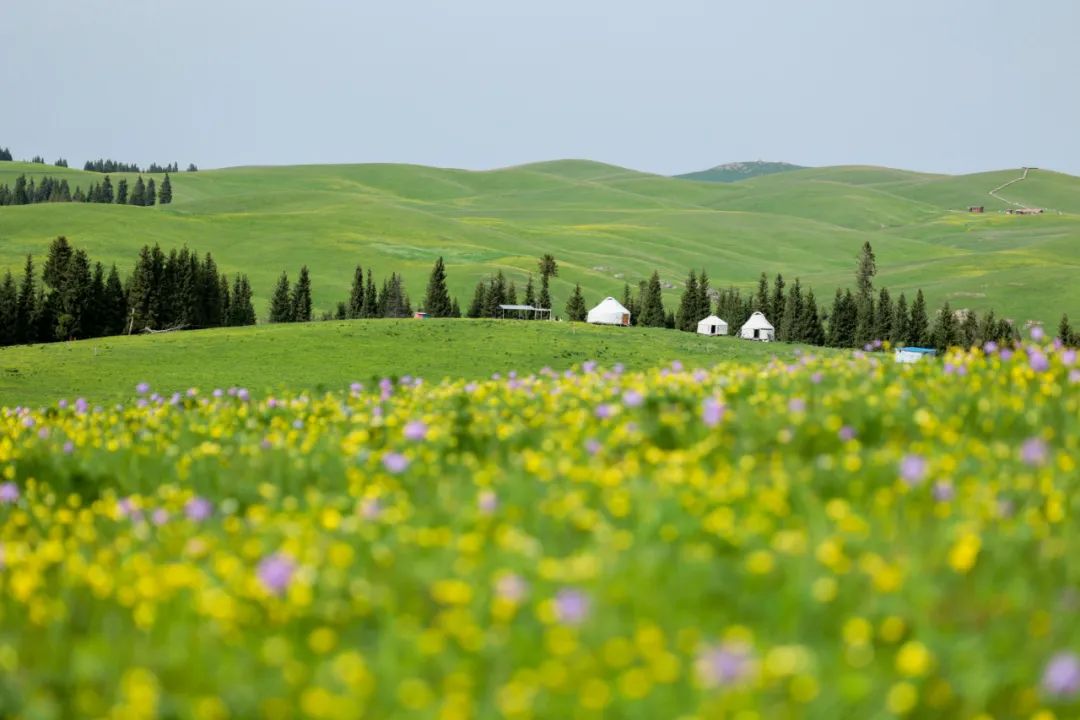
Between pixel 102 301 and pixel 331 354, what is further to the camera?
pixel 102 301

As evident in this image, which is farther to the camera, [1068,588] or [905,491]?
[905,491]

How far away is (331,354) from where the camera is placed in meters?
79.1

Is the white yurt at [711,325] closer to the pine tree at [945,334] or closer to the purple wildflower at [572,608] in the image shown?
the pine tree at [945,334]

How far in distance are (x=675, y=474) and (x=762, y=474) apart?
0.73 m

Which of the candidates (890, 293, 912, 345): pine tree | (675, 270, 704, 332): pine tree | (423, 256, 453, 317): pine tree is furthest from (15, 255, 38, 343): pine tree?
(890, 293, 912, 345): pine tree

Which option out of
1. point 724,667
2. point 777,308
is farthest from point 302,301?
point 724,667

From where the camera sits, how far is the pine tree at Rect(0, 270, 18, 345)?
113625mm

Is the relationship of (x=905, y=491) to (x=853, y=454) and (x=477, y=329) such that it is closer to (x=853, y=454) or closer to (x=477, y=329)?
(x=853, y=454)

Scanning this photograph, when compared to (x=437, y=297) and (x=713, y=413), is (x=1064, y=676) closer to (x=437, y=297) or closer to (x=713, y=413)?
(x=713, y=413)

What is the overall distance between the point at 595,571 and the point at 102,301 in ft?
412

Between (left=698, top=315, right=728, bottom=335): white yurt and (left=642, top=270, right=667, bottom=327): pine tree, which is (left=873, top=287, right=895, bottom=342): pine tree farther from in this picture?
(left=642, top=270, right=667, bottom=327): pine tree

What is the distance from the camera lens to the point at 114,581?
22.6ft

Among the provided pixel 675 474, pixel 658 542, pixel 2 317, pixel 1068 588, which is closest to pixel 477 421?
pixel 675 474

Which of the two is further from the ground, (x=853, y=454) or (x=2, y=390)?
(x=853, y=454)
